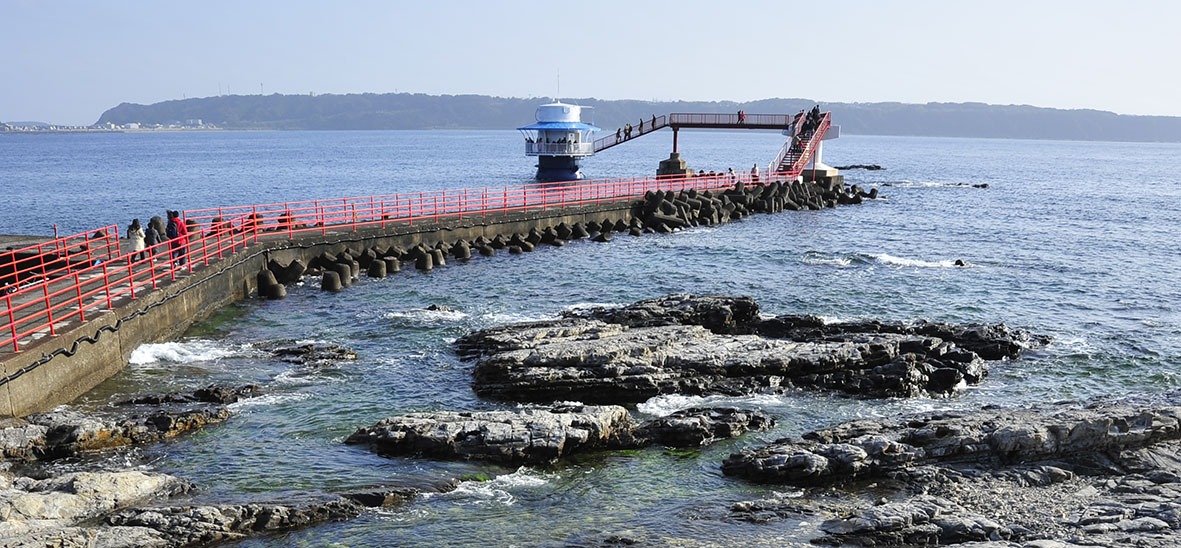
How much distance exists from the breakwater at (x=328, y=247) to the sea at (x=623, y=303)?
646mm

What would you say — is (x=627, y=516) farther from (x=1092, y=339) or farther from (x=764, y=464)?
(x=1092, y=339)

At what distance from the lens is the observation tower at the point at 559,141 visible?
6844 cm

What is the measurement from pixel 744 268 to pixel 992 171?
93.3 meters

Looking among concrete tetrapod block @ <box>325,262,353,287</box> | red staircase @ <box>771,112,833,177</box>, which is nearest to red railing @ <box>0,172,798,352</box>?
concrete tetrapod block @ <box>325,262,353,287</box>

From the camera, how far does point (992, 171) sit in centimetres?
11300

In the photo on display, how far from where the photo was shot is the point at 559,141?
68.6 meters

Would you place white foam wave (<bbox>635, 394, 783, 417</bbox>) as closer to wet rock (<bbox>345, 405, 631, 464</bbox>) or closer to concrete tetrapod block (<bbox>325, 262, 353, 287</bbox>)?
wet rock (<bbox>345, 405, 631, 464</bbox>)

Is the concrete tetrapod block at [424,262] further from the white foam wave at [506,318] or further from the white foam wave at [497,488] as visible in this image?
the white foam wave at [497,488]

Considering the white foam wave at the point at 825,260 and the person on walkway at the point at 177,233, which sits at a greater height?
the person on walkway at the point at 177,233

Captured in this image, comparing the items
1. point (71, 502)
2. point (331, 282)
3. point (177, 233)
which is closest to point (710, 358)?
point (71, 502)

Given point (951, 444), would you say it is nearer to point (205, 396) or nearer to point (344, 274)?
point (205, 396)

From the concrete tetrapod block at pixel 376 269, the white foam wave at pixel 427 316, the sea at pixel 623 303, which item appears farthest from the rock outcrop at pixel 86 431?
the concrete tetrapod block at pixel 376 269

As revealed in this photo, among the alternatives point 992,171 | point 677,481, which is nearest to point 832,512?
point 677,481

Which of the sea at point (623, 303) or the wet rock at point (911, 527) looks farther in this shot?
the sea at point (623, 303)
